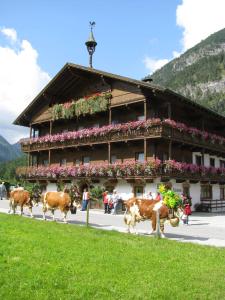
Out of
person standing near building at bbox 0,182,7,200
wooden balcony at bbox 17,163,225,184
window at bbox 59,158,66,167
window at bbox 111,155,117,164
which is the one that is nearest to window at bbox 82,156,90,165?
wooden balcony at bbox 17,163,225,184

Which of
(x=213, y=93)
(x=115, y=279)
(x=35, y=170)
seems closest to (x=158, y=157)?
(x=35, y=170)

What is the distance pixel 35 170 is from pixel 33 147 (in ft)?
10.7

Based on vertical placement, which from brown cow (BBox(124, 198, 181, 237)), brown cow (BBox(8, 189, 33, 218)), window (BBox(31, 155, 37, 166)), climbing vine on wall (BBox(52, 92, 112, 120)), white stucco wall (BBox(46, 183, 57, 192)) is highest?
climbing vine on wall (BBox(52, 92, 112, 120))

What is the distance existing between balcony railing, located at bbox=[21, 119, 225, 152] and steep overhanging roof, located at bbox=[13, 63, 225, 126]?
2199 millimetres

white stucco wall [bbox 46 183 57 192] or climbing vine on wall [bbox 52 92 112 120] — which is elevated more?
climbing vine on wall [bbox 52 92 112 120]

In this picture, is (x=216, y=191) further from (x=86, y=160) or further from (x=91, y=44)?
(x=91, y=44)

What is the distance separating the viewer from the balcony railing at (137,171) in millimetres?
30188

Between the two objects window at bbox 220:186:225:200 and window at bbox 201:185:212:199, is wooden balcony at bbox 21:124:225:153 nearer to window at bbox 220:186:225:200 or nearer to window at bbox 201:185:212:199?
window at bbox 201:185:212:199

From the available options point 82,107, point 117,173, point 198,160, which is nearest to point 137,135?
point 117,173

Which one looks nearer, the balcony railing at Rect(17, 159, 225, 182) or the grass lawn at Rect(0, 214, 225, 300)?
the grass lawn at Rect(0, 214, 225, 300)

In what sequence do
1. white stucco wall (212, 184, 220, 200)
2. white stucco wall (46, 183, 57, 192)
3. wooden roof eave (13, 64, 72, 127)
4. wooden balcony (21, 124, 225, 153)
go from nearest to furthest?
wooden balcony (21, 124, 225, 153)
white stucco wall (212, 184, 220, 200)
wooden roof eave (13, 64, 72, 127)
white stucco wall (46, 183, 57, 192)

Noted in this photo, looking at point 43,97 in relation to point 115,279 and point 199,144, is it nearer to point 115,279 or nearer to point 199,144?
point 199,144

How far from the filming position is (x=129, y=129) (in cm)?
3278

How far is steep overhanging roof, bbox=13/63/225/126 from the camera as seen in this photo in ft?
106
